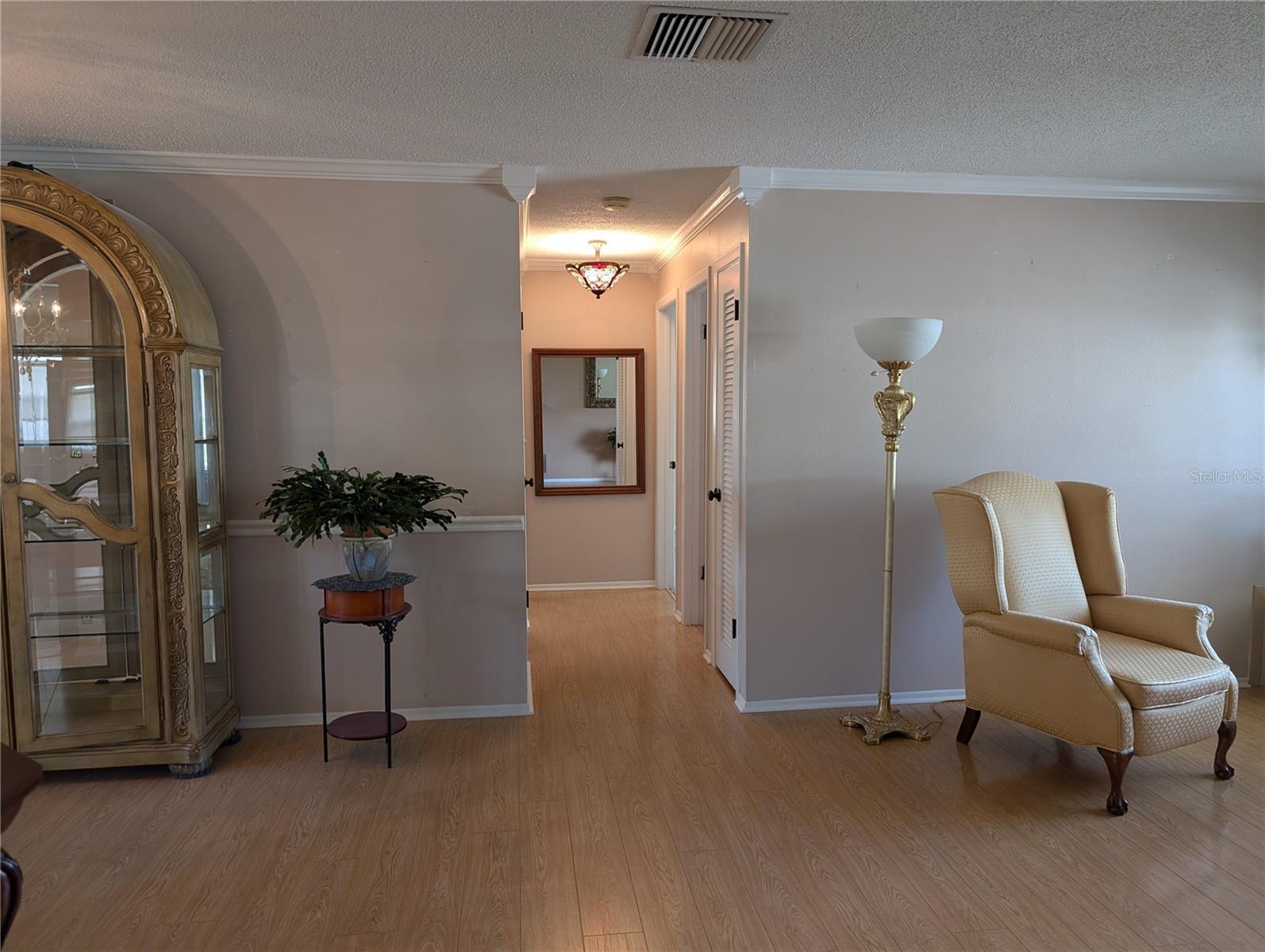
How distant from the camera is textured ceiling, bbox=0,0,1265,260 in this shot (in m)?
2.26

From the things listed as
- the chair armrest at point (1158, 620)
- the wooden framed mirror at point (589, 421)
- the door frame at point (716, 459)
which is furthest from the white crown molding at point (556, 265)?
the chair armrest at point (1158, 620)

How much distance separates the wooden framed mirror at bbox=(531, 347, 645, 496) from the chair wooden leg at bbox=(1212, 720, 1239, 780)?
3.88m

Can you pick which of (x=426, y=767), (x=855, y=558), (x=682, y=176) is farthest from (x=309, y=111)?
(x=855, y=558)

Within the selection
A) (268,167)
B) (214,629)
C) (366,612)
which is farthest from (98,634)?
(268,167)

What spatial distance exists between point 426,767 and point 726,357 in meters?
2.24

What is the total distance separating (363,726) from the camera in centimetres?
342

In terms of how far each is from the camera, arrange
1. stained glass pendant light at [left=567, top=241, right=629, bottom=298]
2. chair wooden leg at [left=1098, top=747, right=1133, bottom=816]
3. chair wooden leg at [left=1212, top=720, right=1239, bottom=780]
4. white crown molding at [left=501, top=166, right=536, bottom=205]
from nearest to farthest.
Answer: chair wooden leg at [left=1098, top=747, right=1133, bottom=816], chair wooden leg at [left=1212, top=720, right=1239, bottom=780], white crown molding at [left=501, top=166, right=536, bottom=205], stained glass pendant light at [left=567, top=241, right=629, bottom=298]

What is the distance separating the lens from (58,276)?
3045 millimetres

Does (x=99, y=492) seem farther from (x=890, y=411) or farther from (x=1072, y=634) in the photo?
(x=1072, y=634)

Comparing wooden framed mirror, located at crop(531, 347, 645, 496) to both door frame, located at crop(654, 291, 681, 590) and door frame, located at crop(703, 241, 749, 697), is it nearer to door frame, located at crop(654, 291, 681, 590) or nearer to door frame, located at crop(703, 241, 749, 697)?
door frame, located at crop(654, 291, 681, 590)

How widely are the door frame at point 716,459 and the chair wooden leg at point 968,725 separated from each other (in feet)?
2.99

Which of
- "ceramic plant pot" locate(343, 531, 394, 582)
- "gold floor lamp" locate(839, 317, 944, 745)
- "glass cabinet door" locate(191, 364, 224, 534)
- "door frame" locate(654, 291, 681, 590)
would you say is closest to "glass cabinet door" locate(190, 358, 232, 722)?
"glass cabinet door" locate(191, 364, 224, 534)

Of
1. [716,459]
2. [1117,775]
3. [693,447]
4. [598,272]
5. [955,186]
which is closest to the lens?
[1117,775]

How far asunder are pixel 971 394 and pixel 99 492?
3.52 metres
